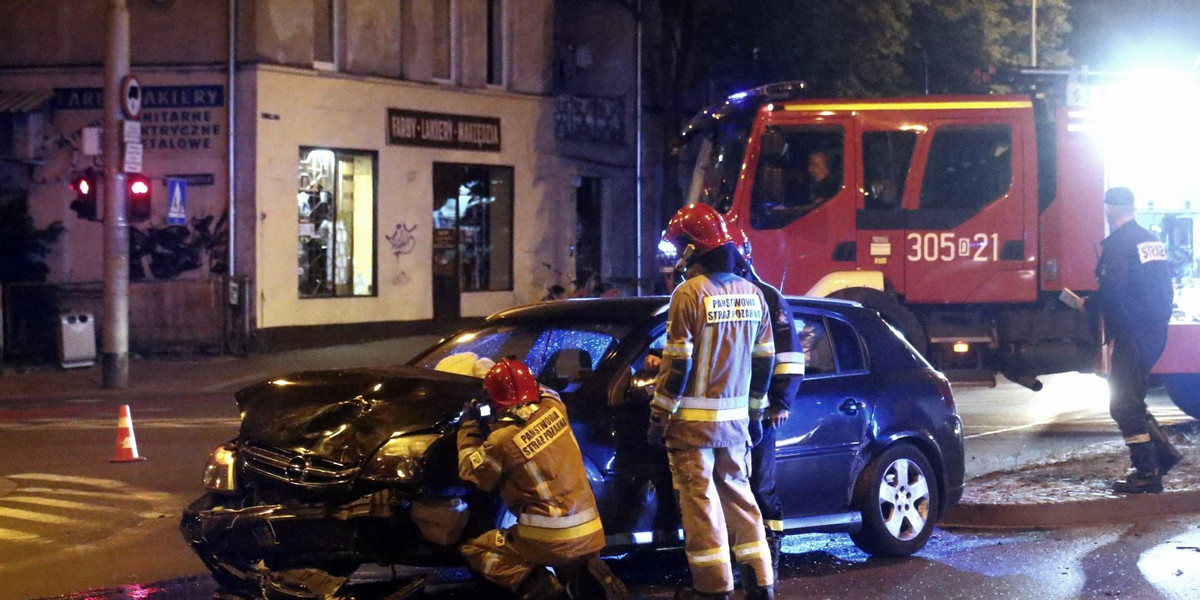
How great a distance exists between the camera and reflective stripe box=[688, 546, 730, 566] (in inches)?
241

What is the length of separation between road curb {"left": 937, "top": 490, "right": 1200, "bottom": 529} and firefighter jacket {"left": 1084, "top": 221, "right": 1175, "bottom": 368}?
3.65 ft

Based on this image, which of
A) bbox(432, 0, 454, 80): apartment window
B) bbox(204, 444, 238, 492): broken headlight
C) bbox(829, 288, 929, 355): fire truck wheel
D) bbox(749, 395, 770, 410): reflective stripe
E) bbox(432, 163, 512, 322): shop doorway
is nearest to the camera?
bbox(204, 444, 238, 492): broken headlight

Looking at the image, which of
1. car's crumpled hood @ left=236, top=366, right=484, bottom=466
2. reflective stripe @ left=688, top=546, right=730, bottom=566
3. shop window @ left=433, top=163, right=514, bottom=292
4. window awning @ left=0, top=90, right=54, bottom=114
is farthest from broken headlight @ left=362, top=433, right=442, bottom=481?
shop window @ left=433, top=163, right=514, bottom=292

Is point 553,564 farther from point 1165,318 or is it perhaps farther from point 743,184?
point 743,184

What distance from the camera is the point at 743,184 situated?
1303 cm

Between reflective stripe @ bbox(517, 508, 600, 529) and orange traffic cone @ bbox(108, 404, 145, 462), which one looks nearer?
reflective stripe @ bbox(517, 508, 600, 529)

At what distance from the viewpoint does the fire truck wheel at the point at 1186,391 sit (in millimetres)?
12797

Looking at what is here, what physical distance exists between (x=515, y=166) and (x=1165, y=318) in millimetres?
17772

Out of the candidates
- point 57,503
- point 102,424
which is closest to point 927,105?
point 57,503

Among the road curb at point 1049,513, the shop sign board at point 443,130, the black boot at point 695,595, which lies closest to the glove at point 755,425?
the black boot at point 695,595

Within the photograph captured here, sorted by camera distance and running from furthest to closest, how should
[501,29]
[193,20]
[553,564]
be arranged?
[501,29] < [193,20] < [553,564]

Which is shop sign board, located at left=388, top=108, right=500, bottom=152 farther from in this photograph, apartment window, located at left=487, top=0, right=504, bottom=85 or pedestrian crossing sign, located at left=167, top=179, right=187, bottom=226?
pedestrian crossing sign, located at left=167, top=179, right=187, bottom=226

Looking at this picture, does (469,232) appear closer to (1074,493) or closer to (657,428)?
(1074,493)

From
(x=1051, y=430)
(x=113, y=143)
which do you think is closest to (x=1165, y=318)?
(x=1051, y=430)
